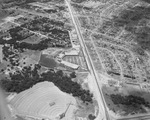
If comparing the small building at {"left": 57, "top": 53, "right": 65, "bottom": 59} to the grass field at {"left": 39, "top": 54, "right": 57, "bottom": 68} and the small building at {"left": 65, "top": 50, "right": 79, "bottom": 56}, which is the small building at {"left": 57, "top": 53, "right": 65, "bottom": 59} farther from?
the grass field at {"left": 39, "top": 54, "right": 57, "bottom": 68}

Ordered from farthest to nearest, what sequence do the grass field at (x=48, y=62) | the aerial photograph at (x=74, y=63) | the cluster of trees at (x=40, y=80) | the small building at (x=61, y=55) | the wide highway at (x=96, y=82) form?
the small building at (x=61, y=55) < the grass field at (x=48, y=62) < the cluster of trees at (x=40, y=80) < the aerial photograph at (x=74, y=63) < the wide highway at (x=96, y=82)

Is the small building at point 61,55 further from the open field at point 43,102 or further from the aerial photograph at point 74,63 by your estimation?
the open field at point 43,102

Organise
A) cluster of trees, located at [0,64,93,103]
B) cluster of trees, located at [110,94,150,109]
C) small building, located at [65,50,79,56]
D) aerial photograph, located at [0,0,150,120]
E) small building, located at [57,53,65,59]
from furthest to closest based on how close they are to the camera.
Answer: small building, located at [65,50,79,56]
small building, located at [57,53,65,59]
cluster of trees, located at [0,64,93,103]
cluster of trees, located at [110,94,150,109]
aerial photograph, located at [0,0,150,120]

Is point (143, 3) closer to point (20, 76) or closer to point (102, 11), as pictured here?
point (102, 11)

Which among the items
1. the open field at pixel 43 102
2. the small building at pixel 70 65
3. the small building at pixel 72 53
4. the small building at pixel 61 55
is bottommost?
the open field at pixel 43 102

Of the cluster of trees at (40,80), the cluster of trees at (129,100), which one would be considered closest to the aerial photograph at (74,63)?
the cluster of trees at (40,80)

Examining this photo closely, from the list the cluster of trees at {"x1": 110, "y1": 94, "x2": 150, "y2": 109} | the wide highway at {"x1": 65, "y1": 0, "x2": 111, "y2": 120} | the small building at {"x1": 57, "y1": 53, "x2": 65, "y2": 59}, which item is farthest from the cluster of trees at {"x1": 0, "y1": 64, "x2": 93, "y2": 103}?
the small building at {"x1": 57, "y1": 53, "x2": 65, "y2": 59}

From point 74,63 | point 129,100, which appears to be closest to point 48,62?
point 74,63
